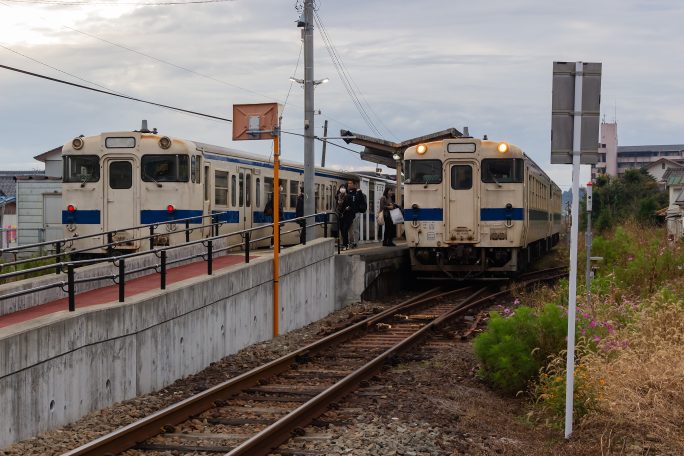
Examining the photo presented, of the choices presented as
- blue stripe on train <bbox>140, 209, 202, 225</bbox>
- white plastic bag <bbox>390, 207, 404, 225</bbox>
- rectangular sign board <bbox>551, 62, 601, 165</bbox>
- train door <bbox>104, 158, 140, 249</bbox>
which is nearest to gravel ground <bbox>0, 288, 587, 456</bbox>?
rectangular sign board <bbox>551, 62, 601, 165</bbox>

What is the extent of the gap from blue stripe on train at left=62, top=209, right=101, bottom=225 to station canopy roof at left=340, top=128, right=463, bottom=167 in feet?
25.4

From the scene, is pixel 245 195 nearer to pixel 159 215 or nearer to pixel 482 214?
pixel 159 215

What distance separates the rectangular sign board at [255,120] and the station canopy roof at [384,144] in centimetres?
1043

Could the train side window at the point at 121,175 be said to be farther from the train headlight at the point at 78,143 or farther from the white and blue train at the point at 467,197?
the white and blue train at the point at 467,197

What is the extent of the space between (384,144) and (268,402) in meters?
17.0

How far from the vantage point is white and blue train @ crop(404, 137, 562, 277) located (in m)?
20.4

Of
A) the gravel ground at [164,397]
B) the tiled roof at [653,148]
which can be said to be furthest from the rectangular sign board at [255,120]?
the tiled roof at [653,148]

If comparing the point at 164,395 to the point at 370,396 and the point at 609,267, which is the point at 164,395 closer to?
the point at 370,396

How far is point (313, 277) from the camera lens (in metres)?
17.4

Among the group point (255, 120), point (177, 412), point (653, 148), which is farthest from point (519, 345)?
point (653, 148)

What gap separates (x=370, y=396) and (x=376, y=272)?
10713 mm

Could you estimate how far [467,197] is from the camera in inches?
809

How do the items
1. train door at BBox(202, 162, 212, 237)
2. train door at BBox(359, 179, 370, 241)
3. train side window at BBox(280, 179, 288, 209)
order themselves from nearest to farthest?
train door at BBox(202, 162, 212, 237) < train side window at BBox(280, 179, 288, 209) < train door at BBox(359, 179, 370, 241)

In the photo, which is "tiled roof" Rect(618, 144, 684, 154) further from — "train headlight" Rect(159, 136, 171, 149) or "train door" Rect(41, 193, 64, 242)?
"train headlight" Rect(159, 136, 171, 149)
